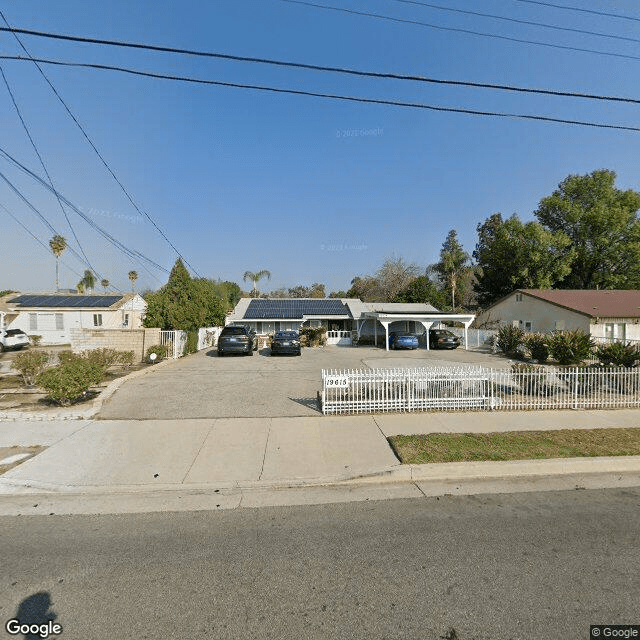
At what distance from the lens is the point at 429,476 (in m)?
5.19

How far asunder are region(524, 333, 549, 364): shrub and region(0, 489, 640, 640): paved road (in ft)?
50.7

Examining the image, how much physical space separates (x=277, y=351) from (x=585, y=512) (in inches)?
662

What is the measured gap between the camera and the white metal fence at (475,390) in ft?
27.0

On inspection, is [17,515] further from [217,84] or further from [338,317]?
[338,317]

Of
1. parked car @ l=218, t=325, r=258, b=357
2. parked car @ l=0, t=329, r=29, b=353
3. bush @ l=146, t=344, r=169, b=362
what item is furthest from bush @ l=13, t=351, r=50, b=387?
parked car @ l=0, t=329, r=29, b=353

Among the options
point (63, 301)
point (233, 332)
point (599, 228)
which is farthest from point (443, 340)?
point (63, 301)

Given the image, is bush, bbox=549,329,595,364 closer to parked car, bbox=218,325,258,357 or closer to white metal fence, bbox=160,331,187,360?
parked car, bbox=218,325,258,357

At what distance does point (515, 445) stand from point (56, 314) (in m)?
32.4

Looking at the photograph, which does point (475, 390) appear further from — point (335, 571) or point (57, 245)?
point (57, 245)

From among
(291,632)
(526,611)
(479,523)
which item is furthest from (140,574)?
(479,523)

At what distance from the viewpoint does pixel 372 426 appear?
723 centimetres

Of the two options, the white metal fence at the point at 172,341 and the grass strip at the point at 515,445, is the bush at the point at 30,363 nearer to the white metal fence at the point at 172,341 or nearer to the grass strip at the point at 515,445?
the white metal fence at the point at 172,341

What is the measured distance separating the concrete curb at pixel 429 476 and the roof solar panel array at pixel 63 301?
A: 2760cm

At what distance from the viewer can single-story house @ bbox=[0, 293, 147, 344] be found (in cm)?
2709
